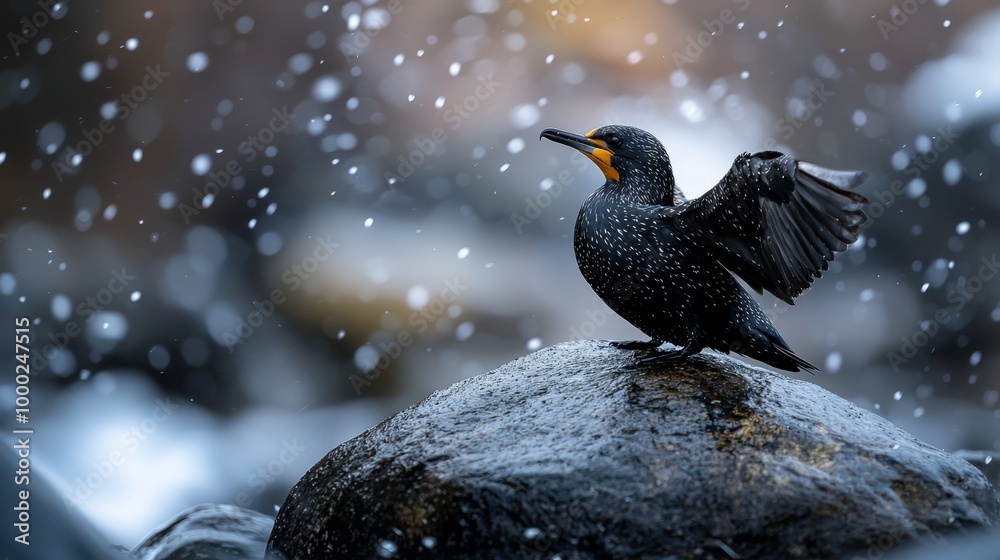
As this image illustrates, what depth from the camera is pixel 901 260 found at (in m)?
6.52

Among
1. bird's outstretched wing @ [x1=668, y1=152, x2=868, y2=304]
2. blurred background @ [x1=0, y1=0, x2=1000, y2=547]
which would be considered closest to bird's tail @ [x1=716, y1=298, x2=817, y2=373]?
bird's outstretched wing @ [x1=668, y1=152, x2=868, y2=304]

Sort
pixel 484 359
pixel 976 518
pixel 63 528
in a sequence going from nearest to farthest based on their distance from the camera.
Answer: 1. pixel 976 518
2. pixel 63 528
3. pixel 484 359

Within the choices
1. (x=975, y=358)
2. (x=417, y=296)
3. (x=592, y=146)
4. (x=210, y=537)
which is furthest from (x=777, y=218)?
(x=975, y=358)

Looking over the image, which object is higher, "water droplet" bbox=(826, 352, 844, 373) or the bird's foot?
"water droplet" bbox=(826, 352, 844, 373)

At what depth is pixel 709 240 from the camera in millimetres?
2895

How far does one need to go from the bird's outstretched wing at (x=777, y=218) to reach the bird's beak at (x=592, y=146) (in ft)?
1.32

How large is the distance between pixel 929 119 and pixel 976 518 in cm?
496

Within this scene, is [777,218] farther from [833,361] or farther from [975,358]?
[975,358]

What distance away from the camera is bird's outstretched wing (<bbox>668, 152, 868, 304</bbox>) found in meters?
2.55

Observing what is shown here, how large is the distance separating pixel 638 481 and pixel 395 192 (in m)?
4.39

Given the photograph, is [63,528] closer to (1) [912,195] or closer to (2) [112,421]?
(2) [112,421]

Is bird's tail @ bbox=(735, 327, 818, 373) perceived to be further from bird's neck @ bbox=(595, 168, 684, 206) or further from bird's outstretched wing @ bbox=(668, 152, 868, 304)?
bird's neck @ bbox=(595, 168, 684, 206)

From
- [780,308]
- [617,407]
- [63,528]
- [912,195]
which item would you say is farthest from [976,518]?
[912,195]

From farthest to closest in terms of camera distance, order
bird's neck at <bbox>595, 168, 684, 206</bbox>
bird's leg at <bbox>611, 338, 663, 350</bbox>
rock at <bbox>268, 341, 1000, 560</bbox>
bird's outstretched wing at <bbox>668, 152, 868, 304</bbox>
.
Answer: bird's leg at <bbox>611, 338, 663, 350</bbox>
bird's neck at <bbox>595, 168, 684, 206</bbox>
bird's outstretched wing at <bbox>668, 152, 868, 304</bbox>
rock at <bbox>268, 341, 1000, 560</bbox>
